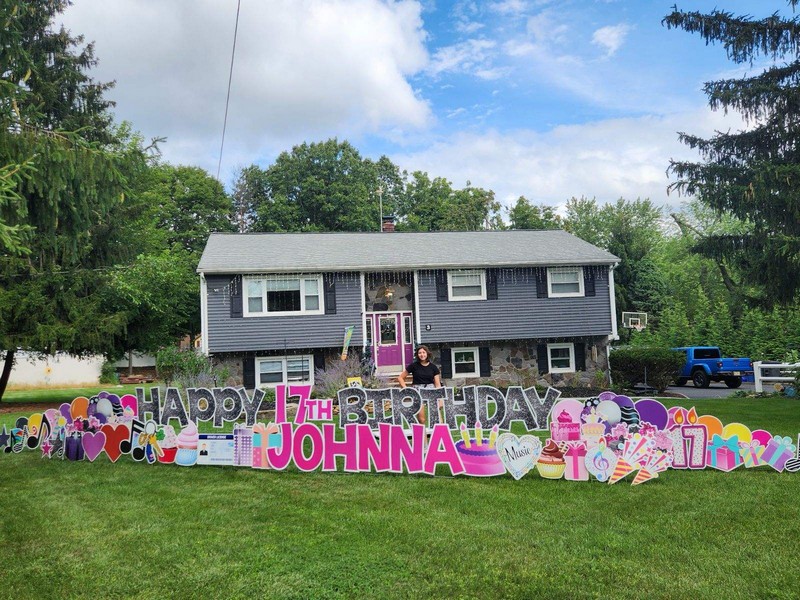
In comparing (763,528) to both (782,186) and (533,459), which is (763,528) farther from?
(782,186)

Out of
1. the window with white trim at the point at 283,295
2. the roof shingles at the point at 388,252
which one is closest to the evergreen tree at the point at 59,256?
the roof shingles at the point at 388,252

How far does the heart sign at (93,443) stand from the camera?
904cm

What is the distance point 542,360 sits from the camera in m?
20.5

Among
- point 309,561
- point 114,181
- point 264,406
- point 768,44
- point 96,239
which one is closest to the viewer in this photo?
point 309,561

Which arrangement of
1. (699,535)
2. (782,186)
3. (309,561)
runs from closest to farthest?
(309,561)
(699,535)
(782,186)

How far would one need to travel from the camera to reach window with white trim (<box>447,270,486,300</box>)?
790 inches

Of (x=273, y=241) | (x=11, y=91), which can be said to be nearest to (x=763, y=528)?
(x=11, y=91)

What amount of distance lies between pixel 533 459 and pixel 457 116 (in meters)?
11.2

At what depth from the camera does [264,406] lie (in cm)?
1597

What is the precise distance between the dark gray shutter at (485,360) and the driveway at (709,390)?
602cm

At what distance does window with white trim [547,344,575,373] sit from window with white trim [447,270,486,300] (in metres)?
3.10

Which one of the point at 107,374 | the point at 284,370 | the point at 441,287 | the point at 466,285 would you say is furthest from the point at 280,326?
the point at 107,374

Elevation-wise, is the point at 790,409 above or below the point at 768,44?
below

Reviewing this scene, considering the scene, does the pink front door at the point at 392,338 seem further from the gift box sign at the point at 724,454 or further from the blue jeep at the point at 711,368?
the gift box sign at the point at 724,454
